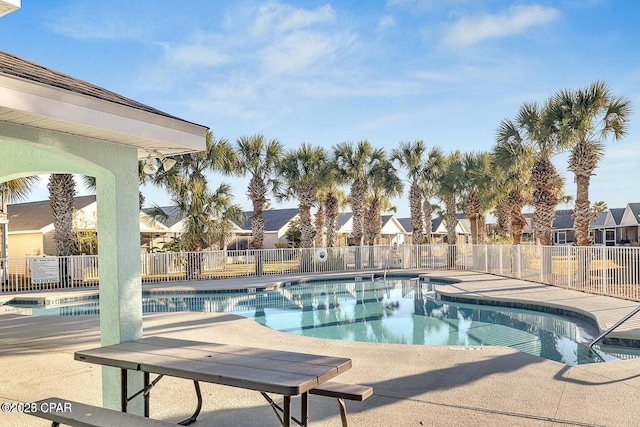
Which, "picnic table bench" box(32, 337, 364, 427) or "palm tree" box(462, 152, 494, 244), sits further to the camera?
"palm tree" box(462, 152, 494, 244)

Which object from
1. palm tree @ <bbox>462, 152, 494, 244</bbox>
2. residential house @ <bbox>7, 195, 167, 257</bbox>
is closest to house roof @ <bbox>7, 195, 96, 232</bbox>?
residential house @ <bbox>7, 195, 167, 257</bbox>

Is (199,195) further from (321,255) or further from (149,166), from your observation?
(149,166)

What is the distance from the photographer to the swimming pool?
8953mm

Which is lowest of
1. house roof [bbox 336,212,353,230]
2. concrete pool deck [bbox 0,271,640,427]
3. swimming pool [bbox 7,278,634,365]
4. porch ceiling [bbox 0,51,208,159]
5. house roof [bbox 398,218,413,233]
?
swimming pool [bbox 7,278,634,365]

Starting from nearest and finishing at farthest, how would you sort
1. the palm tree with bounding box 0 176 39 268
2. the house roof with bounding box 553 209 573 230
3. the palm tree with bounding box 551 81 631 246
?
the palm tree with bounding box 551 81 631 246, the palm tree with bounding box 0 176 39 268, the house roof with bounding box 553 209 573 230

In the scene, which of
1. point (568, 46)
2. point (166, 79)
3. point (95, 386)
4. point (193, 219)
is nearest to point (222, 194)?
point (193, 219)

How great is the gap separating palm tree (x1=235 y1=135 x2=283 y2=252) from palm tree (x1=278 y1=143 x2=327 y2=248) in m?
0.72

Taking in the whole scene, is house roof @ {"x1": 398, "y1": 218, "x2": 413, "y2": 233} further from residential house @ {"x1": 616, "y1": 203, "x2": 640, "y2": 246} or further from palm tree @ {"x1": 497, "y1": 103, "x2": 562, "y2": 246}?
palm tree @ {"x1": 497, "y1": 103, "x2": 562, "y2": 246}

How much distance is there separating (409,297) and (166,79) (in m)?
11.1

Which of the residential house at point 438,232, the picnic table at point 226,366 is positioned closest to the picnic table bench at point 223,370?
the picnic table at point 226,366

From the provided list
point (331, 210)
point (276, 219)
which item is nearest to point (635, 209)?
point (331, 210)

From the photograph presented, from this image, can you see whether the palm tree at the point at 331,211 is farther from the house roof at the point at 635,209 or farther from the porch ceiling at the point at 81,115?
the house roof at the point at 635,209

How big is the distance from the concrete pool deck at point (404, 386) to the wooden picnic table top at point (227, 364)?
27.7 inches

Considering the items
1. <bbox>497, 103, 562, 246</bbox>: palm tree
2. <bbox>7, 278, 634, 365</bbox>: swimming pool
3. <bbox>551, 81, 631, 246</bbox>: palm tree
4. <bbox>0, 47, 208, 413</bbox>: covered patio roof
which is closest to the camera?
<bbox>0, 47, 208, 413</bbox>: covered patio roof
